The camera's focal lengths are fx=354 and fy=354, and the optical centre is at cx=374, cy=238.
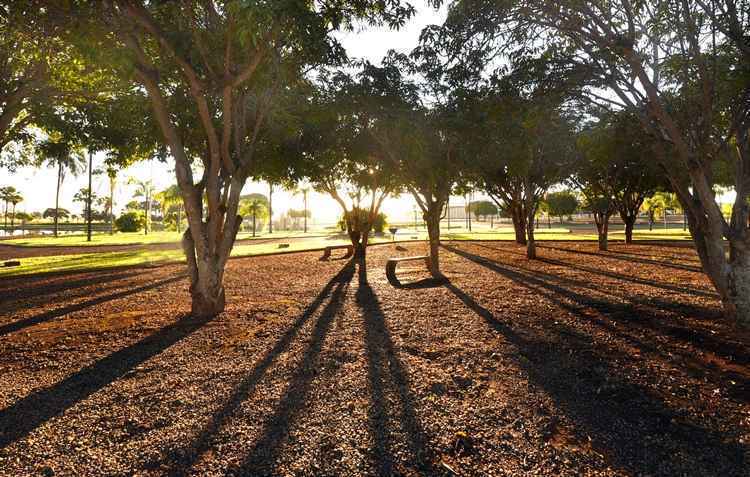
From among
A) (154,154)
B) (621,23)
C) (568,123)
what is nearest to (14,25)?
(154,154)

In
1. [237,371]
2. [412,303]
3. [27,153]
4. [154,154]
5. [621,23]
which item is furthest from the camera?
[27,153]

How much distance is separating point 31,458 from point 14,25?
873 centimetres

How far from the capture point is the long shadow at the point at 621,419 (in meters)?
3.08

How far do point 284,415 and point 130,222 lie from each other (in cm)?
7748

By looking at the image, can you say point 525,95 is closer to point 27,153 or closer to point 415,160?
point 415,160

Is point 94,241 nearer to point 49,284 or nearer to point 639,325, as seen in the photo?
point 49,284

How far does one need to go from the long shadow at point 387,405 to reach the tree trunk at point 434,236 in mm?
6903

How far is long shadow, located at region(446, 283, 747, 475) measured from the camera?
3.08 m

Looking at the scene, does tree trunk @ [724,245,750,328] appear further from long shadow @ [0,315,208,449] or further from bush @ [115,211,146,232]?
bush @ [115,211,146,232]

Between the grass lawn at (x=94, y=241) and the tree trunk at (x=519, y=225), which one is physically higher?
the tree trunk at (x=519, y=225)

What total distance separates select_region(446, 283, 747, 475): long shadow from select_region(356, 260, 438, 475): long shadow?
1.59 meters

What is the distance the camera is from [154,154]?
41.1ft

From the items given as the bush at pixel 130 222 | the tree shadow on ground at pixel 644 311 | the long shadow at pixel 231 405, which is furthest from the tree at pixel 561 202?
the bush at pixel 130 222

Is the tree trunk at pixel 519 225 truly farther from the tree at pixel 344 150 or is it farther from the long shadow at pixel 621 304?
the long shadow at pixel 621 304
